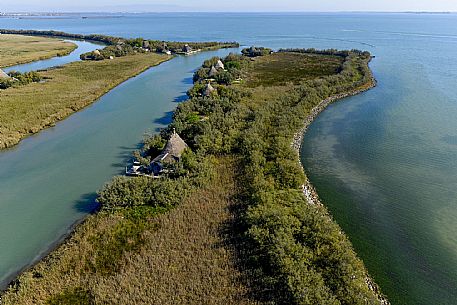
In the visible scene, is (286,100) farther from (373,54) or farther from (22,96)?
(373,54)

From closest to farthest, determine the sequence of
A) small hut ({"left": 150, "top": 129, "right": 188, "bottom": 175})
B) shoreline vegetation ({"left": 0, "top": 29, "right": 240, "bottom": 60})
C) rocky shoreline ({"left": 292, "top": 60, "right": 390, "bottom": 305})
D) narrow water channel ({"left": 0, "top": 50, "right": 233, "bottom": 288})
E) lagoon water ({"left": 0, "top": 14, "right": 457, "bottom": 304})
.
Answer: rocky shoreline ({"left": 292, "top": 60, "right": 390, "bottom": 305}) < lagoon water ({"left": 0, "top": 14, "right": 457, "bottom": 304}) < narrow water channel ({"left": 0, "top": 50, "right": 233, "bottom": 288}) < small hut ({"left": 150, "top": 129, "right": 188, "bottom": 175}) < shoreline vegetation ({"left": 0, "top": 29, "right": 240, "bottom": 60})

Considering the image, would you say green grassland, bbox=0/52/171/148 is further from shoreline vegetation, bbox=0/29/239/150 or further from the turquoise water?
the turquoise water

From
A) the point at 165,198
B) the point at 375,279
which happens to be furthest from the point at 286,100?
the point at 375,279

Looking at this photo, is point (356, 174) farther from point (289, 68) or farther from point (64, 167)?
point (289, 68)

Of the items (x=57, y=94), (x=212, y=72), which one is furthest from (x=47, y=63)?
(x=212, y=72)

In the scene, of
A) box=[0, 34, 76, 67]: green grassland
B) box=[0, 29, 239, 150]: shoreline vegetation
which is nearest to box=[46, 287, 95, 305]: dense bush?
box=[0, 29, 239, 150]: shoreline vegetation

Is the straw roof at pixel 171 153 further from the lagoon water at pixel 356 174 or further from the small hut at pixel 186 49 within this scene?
the small hut at pixel 186 49

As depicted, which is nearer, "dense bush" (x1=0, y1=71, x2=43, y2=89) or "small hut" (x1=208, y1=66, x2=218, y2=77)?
"dense bush" (x1=0, y1=71, x2=43, y2=89)
